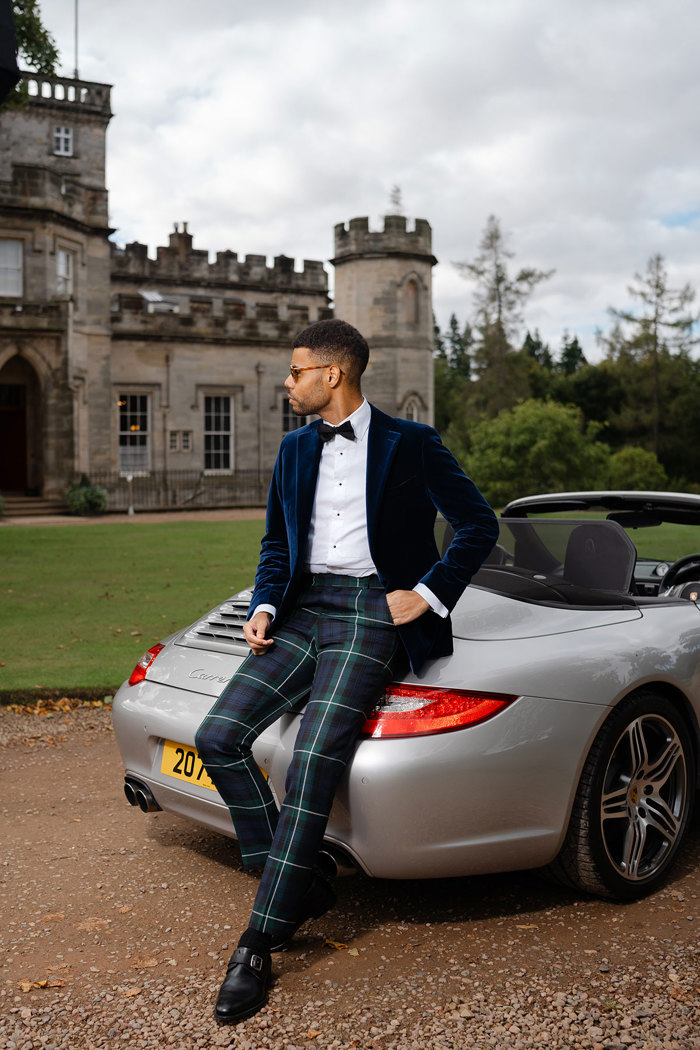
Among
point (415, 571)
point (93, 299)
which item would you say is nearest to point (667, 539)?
point (415, 571)

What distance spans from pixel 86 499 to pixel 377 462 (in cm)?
2720

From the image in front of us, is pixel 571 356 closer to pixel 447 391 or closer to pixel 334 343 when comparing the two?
pixel 447 391

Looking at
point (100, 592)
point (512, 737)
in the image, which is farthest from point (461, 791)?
point (100, 592)

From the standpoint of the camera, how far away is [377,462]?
3527mm

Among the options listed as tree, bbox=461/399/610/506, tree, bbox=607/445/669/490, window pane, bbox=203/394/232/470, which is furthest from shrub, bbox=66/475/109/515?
tree, bbox=607/445/669/490

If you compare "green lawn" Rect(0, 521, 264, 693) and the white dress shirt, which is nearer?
the white dress shirt

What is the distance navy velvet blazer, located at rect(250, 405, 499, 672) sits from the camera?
345 centimetres

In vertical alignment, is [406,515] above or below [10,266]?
below

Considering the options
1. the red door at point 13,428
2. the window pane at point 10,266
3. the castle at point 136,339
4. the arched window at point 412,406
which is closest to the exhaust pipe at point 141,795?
the castle at point 136,339

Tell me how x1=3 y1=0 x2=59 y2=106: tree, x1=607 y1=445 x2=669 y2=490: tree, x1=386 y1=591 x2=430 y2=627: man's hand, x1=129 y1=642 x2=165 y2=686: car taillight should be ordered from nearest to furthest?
1. x1=386 y1=591 x2=430 y2=627: man's hand
2. x1=129 y1=642 x2=165 y2=686: car taillight
3. x1=3 y1=0 x2=59 y2=106: tree
4. x1=607 y1=445 x2=669 y2=490: tree

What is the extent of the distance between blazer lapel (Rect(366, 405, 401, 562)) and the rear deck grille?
0.80m

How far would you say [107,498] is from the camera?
101 ft

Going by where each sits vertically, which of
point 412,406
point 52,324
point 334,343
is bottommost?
point 334,343

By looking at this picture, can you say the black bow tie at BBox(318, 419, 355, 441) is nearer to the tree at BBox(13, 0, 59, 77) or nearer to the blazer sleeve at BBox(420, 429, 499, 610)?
the blazer sleeve at BBox(420, 429, 499, 610)
